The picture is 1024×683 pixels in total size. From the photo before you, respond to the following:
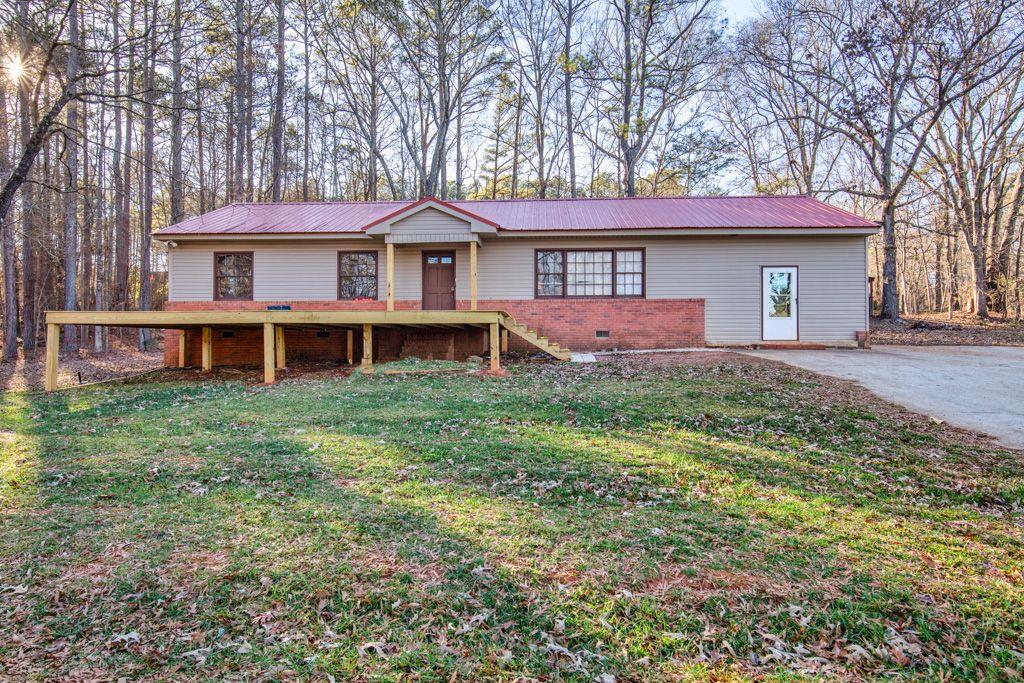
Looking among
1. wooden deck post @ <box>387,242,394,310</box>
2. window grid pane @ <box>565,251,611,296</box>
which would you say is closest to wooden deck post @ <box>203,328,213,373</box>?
wooden deck post @ <box>387,242,394,310</box>

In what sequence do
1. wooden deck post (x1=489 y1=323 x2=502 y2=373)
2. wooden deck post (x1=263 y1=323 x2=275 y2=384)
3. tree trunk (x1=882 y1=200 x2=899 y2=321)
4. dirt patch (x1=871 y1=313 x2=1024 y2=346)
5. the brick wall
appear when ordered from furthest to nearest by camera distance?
tree trunk (x1=882 y1=200 x2=899 y2=321) < dirt patch (x1=871 y1=313 x2=1024 y2=346) < the brick wall < wooden deck post (x1=489 y1=323 x2=502 y2=373) < wooden deck post (x1=263 y1=323 x2=275 y2=384)

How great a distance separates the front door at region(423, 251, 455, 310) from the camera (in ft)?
45.8

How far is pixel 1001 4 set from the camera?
1529cm

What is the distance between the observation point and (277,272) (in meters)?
14.0

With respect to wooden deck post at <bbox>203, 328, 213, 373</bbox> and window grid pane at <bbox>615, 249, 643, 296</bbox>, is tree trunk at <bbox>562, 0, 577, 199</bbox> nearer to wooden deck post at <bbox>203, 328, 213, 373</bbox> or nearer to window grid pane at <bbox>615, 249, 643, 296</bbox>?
window grid pane at <bbox>615, 249, 643, 296</bbox>

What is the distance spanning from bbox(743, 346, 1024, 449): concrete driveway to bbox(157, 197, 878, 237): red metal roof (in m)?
3.55

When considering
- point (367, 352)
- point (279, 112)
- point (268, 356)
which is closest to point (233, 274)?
point (268, 356)

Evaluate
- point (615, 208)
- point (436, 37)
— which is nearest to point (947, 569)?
point (615, 208)

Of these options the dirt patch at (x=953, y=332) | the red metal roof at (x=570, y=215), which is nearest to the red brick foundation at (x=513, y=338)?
the red metal roof at (x=570, y=215)

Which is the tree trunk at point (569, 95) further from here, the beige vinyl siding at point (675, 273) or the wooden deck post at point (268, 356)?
the wooden deck post at point (268, 356)

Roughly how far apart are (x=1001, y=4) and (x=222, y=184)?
28.1 meters

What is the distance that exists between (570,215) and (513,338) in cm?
398

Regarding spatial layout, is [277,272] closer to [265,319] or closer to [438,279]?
[438,279]

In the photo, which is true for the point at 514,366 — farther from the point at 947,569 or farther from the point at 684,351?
the point at 947,569
